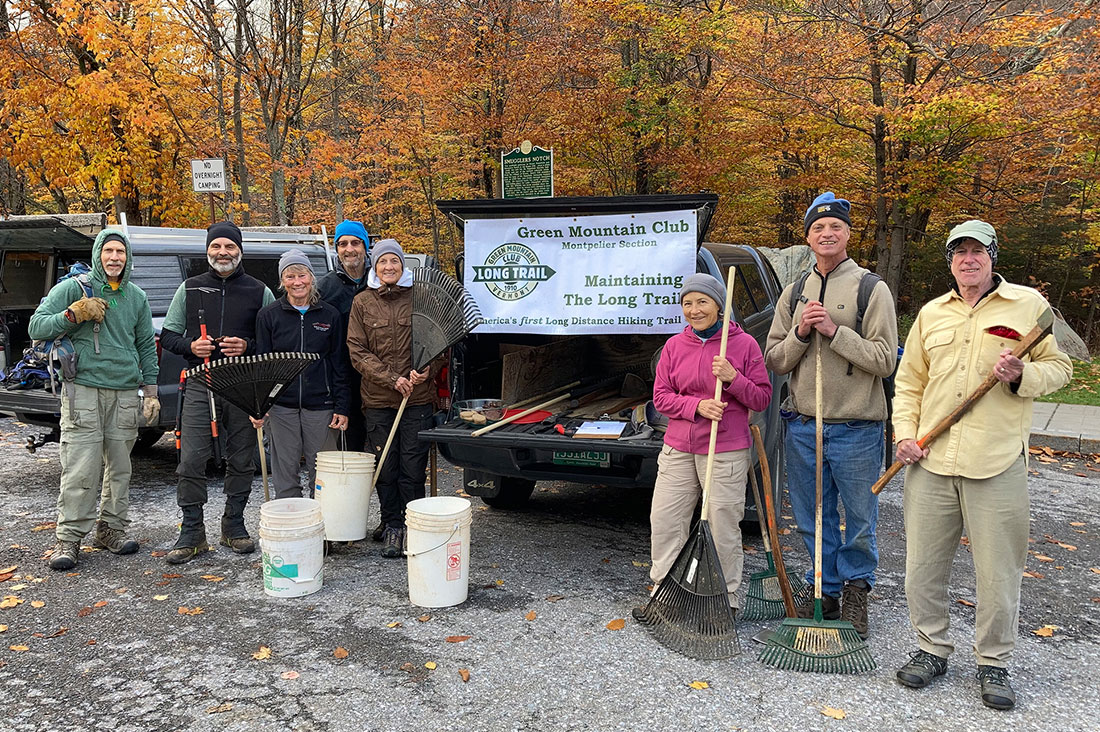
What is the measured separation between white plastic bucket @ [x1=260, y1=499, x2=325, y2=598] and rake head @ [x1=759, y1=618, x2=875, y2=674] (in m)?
2.40

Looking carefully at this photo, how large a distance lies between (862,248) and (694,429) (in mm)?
17475

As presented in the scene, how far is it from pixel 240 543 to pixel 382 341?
158 centimetres

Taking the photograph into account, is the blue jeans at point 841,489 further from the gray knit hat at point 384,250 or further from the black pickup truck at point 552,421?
the gray knit hat at point 384,250

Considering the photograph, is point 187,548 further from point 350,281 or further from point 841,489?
point 841,489

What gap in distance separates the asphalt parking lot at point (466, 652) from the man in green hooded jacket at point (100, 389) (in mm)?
242

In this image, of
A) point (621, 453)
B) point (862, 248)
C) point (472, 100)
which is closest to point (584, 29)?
point (472, 100)

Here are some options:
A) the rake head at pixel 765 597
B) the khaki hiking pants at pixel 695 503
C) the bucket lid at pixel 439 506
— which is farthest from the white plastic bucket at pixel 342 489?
the rake head at pixel 765 597

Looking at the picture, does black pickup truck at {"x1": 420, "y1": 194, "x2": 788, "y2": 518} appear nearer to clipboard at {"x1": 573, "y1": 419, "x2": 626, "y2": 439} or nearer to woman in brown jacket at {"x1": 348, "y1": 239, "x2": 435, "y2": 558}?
clipboard at {"x1": 573, "y1": 419, "x2": 626, "y2": 439}

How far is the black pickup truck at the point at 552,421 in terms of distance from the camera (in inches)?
183

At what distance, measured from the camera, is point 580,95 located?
13.7 m

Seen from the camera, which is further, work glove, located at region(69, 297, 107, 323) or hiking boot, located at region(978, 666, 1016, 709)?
work glove, located at region(69, 297, 107, 323)

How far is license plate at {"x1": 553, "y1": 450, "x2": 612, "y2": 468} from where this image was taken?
15.1 feet

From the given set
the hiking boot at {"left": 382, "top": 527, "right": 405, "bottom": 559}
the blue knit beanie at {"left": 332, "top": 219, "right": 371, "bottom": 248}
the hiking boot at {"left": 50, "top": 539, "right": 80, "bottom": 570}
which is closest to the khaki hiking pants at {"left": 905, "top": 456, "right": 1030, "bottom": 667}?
the hiking boot at {"left": 382, "top": 527, "right": 405, "bottom": 559}

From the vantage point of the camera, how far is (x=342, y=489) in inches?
197
